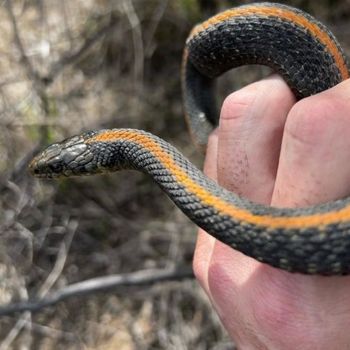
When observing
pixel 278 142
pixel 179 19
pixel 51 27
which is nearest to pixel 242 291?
pixel 278 142

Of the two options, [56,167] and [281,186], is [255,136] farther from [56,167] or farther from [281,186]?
[56,167]

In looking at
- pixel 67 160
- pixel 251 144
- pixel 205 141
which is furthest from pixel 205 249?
pixel 67 160

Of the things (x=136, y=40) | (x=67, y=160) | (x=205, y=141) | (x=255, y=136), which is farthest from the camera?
(x=136, y=40)

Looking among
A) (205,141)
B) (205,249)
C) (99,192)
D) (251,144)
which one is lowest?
(99,192)

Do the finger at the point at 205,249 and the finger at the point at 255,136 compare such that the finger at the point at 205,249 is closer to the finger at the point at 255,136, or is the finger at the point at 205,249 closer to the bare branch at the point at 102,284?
the finger at the point at 255,136

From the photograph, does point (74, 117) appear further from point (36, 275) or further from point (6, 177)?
point (36, 275)

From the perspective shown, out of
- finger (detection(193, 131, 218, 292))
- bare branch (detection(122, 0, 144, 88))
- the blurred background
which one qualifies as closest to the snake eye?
finger (detection(193, 131, 218, 292))
